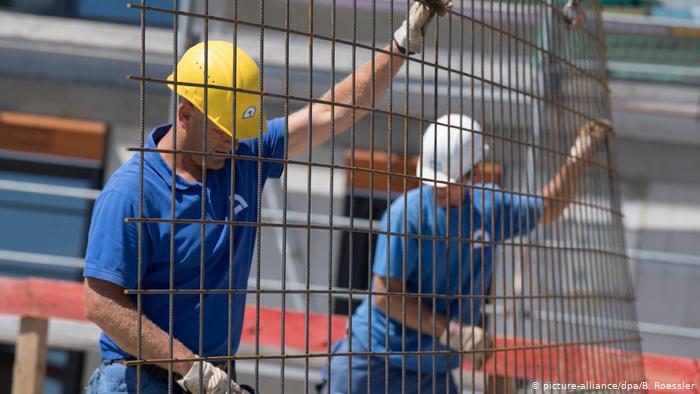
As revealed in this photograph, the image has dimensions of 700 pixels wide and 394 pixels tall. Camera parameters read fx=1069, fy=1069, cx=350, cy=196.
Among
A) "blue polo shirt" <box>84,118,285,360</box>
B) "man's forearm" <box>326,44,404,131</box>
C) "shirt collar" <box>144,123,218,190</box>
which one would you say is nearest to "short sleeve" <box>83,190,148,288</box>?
"blue polo shirt" <box>84,118,285,360</box>

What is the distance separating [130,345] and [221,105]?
76 cm

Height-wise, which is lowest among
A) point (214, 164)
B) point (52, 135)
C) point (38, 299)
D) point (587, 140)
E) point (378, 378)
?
point (378, 378)

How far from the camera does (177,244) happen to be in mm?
3307

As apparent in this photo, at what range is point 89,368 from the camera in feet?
31.2

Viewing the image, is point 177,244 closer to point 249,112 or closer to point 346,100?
point 249,112

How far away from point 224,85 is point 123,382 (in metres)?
0.99

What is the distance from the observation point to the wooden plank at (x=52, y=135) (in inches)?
364

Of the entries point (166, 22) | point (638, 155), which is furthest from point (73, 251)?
point (638, 155)

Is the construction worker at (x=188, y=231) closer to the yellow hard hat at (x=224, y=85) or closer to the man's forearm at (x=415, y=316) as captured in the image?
the yellow hard hat at (x=224, y=85)

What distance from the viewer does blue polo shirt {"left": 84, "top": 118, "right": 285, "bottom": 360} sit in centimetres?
316

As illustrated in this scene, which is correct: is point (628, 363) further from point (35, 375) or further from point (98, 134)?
point (98, 134)

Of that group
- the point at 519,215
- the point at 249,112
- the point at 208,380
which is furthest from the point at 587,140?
the point at 208,380

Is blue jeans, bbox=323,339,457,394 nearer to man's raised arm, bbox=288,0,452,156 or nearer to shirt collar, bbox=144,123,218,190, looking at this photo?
man's raised arm, bbox=288,0,452,156

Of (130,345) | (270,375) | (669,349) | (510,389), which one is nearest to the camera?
(130,345)
